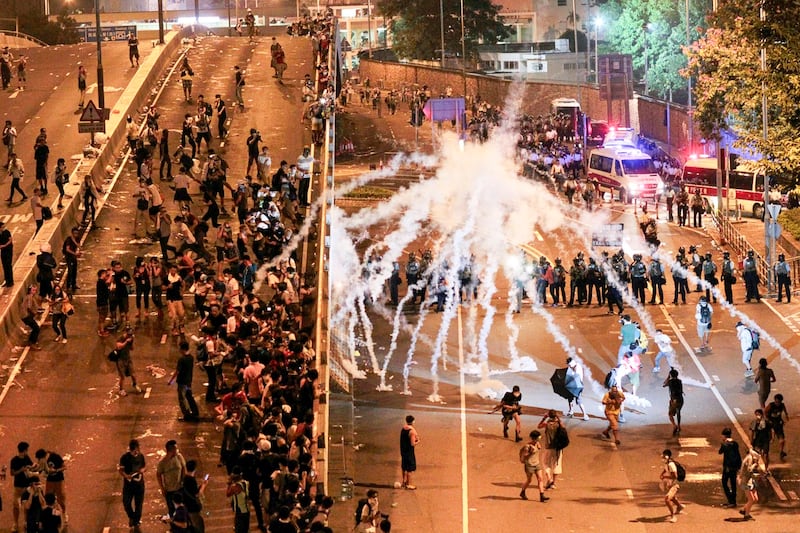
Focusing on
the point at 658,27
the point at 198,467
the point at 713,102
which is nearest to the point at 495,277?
the point at 713,102

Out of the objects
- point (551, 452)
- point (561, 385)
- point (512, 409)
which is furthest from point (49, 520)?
point (561, 385)

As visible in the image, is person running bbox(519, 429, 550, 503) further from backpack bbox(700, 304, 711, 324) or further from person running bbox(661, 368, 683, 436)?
backpack bbox(700, 304, 711, 324)

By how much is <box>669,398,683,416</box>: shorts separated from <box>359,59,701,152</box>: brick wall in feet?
146

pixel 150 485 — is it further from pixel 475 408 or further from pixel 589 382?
pixel 589 382

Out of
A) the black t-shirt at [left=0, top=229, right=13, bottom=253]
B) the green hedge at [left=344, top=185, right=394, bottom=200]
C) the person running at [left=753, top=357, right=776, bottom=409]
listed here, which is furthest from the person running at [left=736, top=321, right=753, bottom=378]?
the green hedge at [left=344, top=185, right=394, bottom=200]

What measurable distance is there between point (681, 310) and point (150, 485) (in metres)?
20.6

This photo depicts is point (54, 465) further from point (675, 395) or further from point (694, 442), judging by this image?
point (694, 442)

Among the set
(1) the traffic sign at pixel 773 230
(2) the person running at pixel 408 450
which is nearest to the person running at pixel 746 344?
(1) the traffic sign at pixel 773 230

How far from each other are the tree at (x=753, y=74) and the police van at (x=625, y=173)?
16806 mm

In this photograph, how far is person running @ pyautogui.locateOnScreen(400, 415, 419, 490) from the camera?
87.4 feet

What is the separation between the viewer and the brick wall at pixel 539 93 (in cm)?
7794

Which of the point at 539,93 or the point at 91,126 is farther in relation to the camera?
the point at 539,93

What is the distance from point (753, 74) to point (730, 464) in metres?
12.6

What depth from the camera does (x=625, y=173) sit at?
185ft
